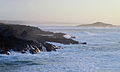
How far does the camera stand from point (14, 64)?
21.8 metres

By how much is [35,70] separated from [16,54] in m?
8.39

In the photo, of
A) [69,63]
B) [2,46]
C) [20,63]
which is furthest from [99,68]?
[2,46]

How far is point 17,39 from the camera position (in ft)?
102

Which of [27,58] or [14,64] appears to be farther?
[27,58]

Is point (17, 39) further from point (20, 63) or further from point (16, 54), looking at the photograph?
point (20, 63)

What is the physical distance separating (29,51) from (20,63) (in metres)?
6.60

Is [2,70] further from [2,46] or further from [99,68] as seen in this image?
[2,46]

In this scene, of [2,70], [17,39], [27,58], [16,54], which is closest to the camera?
[2,70]

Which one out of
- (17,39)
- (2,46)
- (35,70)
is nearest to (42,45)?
(17,39)

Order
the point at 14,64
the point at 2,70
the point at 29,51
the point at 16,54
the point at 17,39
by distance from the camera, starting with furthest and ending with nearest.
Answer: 1. the point at 17,39
2. the point at 29,51
3. the point at 16,54
4. the point at 14,64
5. the point at 2,70

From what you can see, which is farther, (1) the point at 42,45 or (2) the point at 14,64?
(1) the point at 42,45

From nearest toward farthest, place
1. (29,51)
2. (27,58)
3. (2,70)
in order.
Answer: (2,70) → (27,58) → (29,51)

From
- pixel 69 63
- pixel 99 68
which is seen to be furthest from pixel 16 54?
pixel 99 68

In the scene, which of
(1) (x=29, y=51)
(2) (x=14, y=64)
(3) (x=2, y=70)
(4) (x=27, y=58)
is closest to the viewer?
(3) (x=2, y=70)
